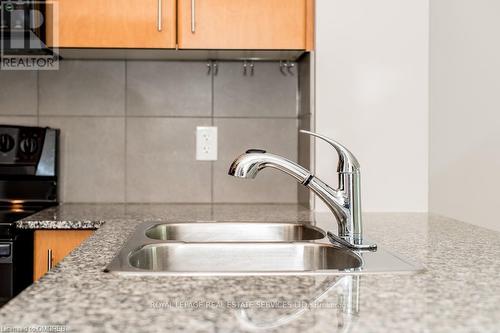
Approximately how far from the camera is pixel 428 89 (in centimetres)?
168

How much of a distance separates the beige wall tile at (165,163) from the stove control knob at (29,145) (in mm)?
328

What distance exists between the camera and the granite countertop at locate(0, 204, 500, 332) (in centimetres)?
56

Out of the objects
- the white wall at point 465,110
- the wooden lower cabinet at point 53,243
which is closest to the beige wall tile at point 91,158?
the wooden lower cabinet at point 53,243

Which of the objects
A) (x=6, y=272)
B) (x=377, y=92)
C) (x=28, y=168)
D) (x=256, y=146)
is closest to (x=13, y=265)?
(x=6, y=272)

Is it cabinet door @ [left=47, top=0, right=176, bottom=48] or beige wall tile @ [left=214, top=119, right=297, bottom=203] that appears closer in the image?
cabinet door @ [left=47, top=0, right=176, bottom=48]

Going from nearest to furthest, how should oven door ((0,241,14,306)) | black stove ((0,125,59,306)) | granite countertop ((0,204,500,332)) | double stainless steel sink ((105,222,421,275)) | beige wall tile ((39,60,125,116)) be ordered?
granite countertop ((0,204,500,332)) → double stainless steel sink ((105,222,421,275)) → oven door ((0,241,14,306)) → black stove ((0,125,59,306)) → beige wall tile ((39,60,125,116))

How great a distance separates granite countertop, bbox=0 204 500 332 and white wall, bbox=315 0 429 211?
2.31 ft

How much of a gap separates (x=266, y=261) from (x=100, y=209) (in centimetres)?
78

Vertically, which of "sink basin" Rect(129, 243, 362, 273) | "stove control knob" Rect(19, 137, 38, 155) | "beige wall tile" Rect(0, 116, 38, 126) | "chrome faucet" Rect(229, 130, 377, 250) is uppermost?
"beige wall tile" Rect(0, 116, 38, 126)

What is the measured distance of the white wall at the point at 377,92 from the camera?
5.50ft

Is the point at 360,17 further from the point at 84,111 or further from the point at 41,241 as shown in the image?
the point at 41,241

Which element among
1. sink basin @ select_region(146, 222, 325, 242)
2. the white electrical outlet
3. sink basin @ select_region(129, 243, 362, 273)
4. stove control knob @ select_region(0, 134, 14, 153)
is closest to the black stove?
stove control knob @ select_region(0, 134, 14, 153)

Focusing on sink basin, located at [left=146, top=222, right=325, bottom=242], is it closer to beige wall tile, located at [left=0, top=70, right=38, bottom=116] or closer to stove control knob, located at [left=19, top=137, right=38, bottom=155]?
stove control knob, located at [left=19, top=137, right=38, bottom=155]

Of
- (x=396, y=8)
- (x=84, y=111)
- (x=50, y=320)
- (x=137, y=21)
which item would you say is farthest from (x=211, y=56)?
(x=50, y=320)
